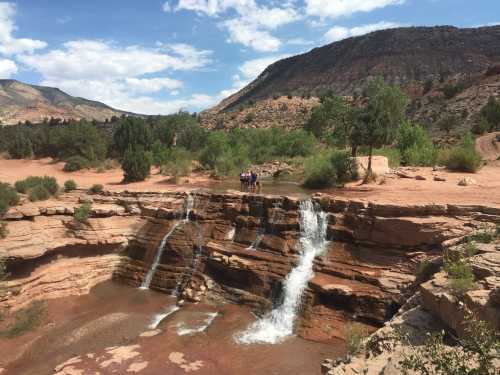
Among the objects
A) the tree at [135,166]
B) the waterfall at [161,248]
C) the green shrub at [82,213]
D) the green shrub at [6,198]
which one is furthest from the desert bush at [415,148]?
the green shrub at [6,198]

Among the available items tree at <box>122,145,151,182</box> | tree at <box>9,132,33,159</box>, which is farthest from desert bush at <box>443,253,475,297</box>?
tree at <box>9,132,33,159</box>

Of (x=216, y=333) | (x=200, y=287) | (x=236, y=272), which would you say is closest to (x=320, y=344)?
(x=216, y=333)

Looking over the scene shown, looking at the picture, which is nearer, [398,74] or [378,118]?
[378,118]

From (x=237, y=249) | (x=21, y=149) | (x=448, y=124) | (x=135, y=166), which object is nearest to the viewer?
(x=237, y=249)

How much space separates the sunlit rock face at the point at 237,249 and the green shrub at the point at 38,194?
2.49 ft

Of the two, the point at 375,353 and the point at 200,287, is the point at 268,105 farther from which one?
the point at 375,353

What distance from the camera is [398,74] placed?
270ft

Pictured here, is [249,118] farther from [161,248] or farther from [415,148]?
[161,248]

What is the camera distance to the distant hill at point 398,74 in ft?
174

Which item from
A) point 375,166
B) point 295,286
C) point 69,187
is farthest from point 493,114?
→ point 69,187

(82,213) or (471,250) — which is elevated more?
(471,250)

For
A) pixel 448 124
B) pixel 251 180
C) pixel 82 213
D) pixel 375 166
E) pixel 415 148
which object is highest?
pixel 448 124

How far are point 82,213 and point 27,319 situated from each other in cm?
545

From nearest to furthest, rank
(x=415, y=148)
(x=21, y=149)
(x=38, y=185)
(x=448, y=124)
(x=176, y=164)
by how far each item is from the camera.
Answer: (x=38, y=185)
(x=415, y=148)
(x=176, y=164)
(x=21, y=149)
(x=448, y=124)
